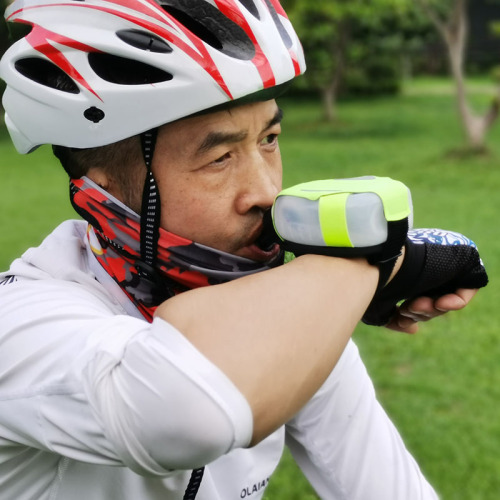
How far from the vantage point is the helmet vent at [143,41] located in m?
1.91

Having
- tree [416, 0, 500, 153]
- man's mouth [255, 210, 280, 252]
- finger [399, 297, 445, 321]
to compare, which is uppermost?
man's mouth [255, 210, 280, 252]

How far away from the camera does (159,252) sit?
195 centimetres

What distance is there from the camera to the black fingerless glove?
1.88 m

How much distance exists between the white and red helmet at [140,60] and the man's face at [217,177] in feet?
0.18

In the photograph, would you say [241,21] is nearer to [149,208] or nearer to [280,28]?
[280,28]

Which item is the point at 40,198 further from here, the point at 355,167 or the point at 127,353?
the point at 127,353

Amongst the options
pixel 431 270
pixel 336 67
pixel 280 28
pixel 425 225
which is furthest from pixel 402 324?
pixel 336 67

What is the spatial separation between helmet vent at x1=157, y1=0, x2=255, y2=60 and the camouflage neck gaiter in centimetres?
44

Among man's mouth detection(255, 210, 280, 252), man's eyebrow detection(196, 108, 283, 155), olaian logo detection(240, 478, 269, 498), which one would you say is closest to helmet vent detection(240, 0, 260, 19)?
man's eyebrow detection(196, 108, 283, 155)

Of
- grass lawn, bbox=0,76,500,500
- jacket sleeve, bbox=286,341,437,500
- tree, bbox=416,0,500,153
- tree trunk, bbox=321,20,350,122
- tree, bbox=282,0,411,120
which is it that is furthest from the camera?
tree trunk, bbox=321,20,350,122

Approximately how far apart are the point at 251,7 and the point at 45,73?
0.54m

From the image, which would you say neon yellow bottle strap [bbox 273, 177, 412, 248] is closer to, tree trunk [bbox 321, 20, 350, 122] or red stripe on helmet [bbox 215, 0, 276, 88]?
red stripe on helmet [bbox 215, 0, 276, 88]

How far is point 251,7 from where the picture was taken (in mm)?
2055

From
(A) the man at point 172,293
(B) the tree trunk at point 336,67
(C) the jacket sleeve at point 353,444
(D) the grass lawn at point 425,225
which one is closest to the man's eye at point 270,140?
(A) the man at point 172,293
